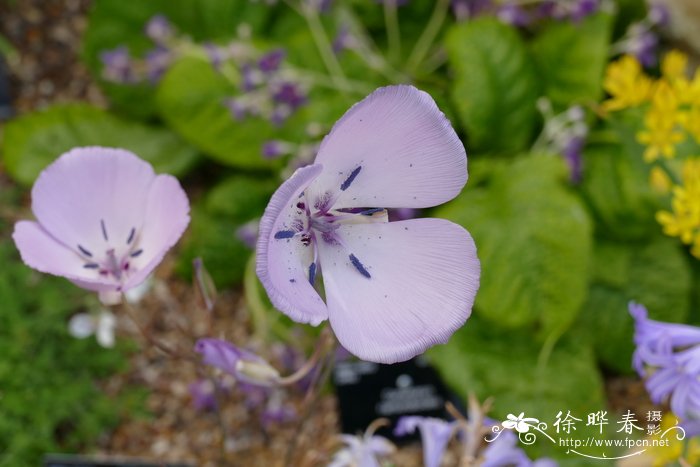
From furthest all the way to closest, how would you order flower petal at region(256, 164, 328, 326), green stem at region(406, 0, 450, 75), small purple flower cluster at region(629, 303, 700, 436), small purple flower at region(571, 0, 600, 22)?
1. green stem at region(406, 0, 450, 75)
2. small purple flower at region(571, 0, 600, 22)
3. small purple flower cluster at region(629, 303, 700, 436)
4. flower petal at region(256, 164, 328, 326)

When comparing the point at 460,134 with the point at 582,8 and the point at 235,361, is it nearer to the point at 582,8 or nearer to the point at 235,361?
the point at 582,8

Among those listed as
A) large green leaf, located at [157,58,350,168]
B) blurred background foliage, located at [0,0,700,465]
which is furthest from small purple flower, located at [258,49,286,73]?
large green leaf, located at [157,58,350,168]

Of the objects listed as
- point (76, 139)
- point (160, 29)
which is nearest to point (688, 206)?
point (160, 29)

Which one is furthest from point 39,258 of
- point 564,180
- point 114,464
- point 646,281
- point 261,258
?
point 646,281

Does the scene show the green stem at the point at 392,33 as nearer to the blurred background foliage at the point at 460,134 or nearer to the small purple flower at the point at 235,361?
the blurred background foliage at the point at 460,134

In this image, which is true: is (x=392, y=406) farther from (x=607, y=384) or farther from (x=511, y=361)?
(x=607, y=384)

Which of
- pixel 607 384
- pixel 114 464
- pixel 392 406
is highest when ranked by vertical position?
pixel 114 464

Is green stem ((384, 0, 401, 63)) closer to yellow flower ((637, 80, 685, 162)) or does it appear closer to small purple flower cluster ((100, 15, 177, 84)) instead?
small purple flower cluster ((100, 15, 177, 84))
